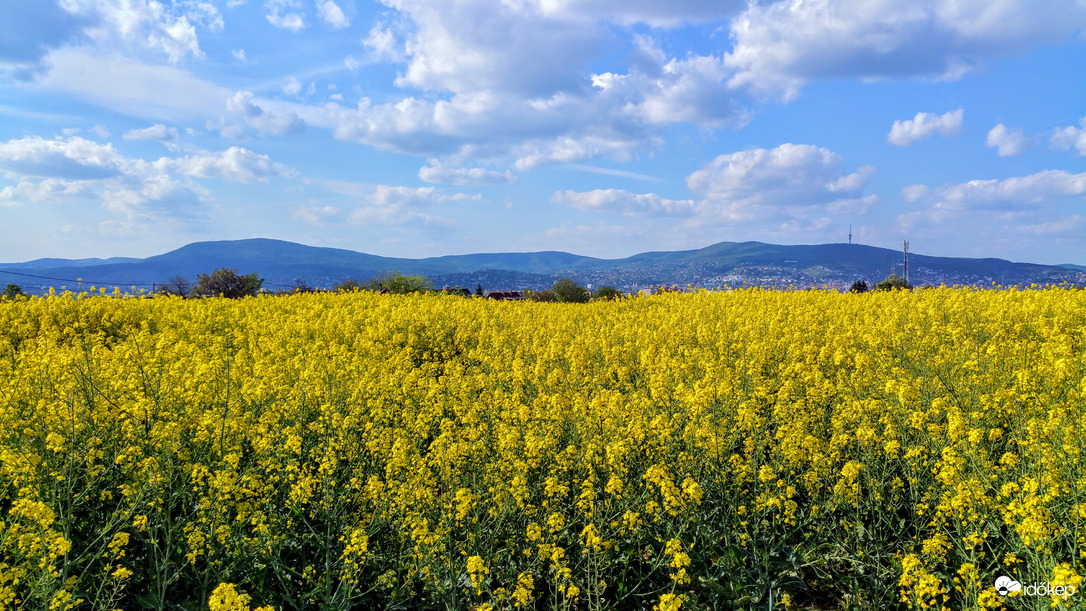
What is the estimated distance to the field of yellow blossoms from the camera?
3182mm

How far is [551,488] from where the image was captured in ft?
11.6

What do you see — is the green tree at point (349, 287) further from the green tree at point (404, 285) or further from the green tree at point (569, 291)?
the green tree at point (569, 291)

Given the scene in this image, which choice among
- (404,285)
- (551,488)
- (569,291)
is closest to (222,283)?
(404,285)

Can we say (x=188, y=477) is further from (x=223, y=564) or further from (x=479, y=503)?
(x=479, y=503)

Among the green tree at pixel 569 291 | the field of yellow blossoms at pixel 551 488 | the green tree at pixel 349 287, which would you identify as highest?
the green tree at pixel 349 287

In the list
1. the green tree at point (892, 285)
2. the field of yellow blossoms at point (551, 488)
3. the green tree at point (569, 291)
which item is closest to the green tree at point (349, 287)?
the green tree at point (569, 291)

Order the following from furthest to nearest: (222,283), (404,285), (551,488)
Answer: (222,283) < (404,285) < (551,488)

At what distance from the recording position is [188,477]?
13.5ft

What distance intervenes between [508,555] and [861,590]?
2.15 m

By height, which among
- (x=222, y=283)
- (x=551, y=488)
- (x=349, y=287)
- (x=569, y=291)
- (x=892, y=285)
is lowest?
(x=551, y=488)

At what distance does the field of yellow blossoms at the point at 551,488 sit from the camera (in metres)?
3.18

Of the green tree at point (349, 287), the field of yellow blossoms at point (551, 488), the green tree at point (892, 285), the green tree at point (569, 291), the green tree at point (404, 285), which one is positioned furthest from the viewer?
the green tree at point (404, 285)

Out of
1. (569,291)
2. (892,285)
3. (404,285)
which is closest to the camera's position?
(892,285)

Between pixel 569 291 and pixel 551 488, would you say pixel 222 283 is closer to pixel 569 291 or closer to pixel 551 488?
pixel 569 291
